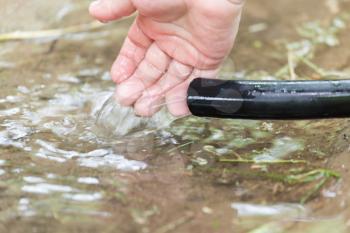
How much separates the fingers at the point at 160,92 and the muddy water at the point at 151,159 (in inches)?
1.6

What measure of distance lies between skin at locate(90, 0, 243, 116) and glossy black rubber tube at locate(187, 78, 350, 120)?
0.11m

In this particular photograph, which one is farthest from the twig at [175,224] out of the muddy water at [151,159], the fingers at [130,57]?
the fingers at [130,57]

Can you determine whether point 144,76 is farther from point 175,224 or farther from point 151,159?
point 175,224

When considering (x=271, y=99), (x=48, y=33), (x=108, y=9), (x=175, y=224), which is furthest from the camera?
(x=48, y=33)

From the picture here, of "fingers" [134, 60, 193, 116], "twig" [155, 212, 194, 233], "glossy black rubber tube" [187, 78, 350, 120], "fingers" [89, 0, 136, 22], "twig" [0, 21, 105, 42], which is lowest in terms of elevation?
"twig" [0, 21, 105, 42]

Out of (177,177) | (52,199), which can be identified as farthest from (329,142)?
(52,199)

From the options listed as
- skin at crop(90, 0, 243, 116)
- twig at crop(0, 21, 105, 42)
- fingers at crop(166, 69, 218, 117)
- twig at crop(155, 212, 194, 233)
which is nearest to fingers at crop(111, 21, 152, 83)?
skin at crop(90, 0, 243, 116)

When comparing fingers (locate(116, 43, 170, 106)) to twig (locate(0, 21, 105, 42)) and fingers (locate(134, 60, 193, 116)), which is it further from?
twig (locate(0, 21, 105, 42))

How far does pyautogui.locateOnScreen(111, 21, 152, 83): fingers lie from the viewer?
171cm

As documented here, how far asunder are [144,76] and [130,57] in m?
0.07

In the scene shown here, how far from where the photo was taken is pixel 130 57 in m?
1.73

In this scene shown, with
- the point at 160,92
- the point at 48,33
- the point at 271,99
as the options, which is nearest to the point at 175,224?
the point at 271,99

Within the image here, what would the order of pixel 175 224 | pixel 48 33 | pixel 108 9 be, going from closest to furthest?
pixel 175 224, pixel 108 9, pixel 48 33

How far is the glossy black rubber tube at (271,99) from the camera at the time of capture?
57.8 inches
